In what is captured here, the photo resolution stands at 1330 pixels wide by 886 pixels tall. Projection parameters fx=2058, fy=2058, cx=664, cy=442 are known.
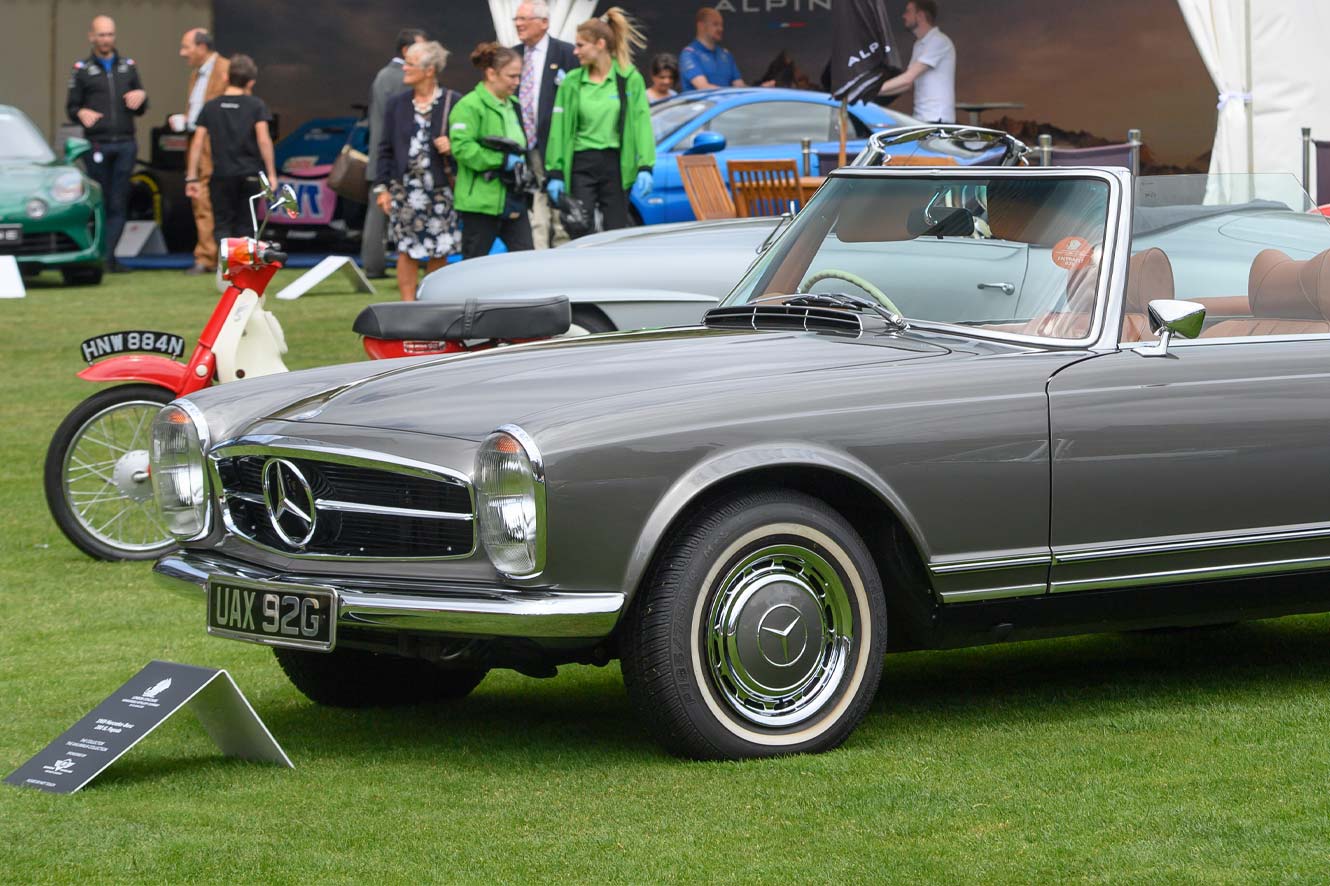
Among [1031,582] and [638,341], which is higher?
[638,341]

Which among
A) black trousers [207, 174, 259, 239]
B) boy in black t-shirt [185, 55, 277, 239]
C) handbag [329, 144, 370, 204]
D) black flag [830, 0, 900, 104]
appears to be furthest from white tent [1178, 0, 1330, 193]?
black trousers [207, 174, 259, 239]

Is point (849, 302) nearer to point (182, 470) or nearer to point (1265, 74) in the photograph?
point (182, 470)

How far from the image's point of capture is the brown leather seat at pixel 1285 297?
5.48 meters

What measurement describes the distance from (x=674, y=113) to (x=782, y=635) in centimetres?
1203

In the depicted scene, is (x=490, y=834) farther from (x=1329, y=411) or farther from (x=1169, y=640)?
(x=1169, y=640)

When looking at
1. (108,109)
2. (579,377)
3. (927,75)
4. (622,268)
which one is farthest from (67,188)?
(579,377)

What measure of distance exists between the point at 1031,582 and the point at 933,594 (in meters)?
0.25

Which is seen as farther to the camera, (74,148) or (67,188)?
(74,148)

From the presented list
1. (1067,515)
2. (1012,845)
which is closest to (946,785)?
(1012,845)

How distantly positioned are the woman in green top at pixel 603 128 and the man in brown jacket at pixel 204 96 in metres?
7.10

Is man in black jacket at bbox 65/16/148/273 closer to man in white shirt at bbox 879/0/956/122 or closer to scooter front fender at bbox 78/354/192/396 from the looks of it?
man in white shirt at bbox 879/0/956/122

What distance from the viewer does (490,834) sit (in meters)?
4.13

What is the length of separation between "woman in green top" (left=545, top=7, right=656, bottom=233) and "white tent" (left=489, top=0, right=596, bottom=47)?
4.60m

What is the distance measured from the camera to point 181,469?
17.1ft
